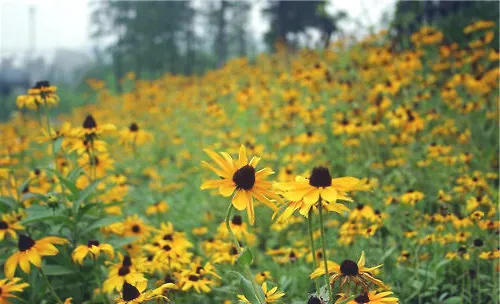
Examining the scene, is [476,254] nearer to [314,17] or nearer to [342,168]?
[342,168]

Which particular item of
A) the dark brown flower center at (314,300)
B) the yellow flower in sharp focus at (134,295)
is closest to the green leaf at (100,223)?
the yellow flower in sharp focus at (134,295)

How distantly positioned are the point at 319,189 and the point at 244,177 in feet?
0.60

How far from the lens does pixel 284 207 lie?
1363 millimetres

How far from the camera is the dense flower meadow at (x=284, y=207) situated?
4.53 ft

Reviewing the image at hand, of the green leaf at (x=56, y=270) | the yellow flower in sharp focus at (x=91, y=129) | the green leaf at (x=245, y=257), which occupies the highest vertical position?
the yellow flower in sharp focus at (x=91, y=129)

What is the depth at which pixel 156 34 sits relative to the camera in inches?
814

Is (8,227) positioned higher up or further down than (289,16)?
further down

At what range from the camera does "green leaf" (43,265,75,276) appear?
196 centimetres

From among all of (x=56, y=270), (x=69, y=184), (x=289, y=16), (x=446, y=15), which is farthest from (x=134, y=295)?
(x=289, y=16)

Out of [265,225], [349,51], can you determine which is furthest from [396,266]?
[349,51]

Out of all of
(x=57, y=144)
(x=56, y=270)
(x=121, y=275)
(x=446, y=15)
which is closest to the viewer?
(x=121, y=275)

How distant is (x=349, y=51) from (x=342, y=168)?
2210 mm

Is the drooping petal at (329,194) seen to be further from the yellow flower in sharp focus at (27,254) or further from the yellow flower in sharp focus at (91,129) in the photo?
the yellow flower in sharp focus at (91,129)

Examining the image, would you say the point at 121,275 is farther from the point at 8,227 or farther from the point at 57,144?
the point at 57,144
